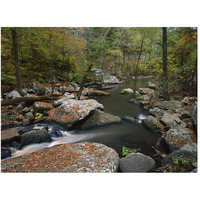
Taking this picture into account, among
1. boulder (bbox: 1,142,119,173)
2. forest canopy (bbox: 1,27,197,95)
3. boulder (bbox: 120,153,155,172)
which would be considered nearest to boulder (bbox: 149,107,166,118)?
forest canopy (bbox: 1,27,197,95)

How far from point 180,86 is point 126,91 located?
6.79m

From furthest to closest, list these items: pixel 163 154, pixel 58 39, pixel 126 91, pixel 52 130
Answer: pixel 126 91 < pixel 58 39 < pixel 52 130 < pixel 163 154

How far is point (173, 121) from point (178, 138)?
0.91 metres

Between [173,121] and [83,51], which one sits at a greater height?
[83,51]

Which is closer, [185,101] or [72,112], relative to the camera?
[185,101]

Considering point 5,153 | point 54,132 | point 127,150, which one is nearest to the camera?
point 5,153

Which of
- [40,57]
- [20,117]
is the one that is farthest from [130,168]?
[40,57]

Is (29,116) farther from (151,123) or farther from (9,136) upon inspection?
(151,123)

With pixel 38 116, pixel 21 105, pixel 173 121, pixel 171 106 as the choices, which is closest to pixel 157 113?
pixel 171 106

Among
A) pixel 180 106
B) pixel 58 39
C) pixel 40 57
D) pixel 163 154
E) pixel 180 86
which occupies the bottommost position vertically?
pixel 163 154

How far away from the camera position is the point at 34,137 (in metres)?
3.43

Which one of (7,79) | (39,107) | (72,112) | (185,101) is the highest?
(7,79)
